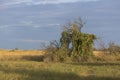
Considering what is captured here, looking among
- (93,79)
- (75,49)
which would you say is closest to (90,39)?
(75,49)

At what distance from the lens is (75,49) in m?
55.5

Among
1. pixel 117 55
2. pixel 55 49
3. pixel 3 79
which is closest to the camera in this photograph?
pixel 3 79

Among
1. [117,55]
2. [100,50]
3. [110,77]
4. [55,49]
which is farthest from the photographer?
[100,50]

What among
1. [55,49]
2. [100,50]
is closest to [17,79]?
[55,49]

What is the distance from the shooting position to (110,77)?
2372cm

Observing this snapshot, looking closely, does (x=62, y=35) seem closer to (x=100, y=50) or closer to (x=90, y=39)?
(x=90, y=39)

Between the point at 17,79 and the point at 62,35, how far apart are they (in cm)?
3415

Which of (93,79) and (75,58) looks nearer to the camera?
(93,79)

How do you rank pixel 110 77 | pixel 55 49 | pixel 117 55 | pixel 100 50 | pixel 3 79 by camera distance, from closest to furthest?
pixel 3 79, pixel 110 77, pixel 55 49, pixel 117 55, pixel 100 50

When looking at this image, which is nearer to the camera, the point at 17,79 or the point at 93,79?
the point at 17,79

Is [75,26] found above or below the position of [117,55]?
above

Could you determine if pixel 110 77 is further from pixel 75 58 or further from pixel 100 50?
pixel 100 50

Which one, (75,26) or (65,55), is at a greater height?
(75,26)

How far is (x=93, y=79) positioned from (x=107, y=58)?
32375 millimetres
